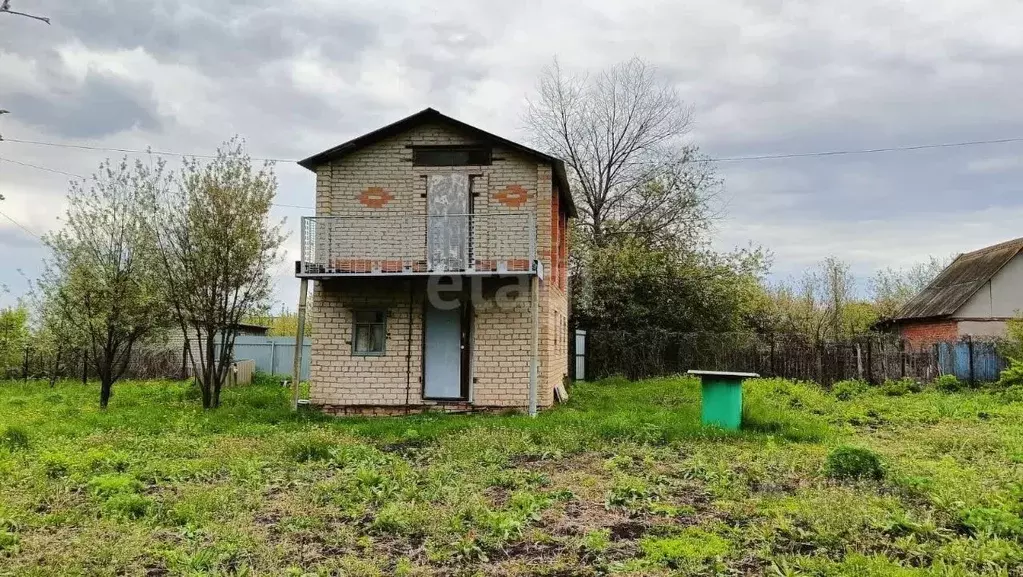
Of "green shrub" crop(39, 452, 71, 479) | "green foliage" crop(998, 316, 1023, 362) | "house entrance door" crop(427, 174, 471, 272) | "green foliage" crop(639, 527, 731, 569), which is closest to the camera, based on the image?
"green foliage" crop(639, 527, 731, 569)

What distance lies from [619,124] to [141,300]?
1897 centimetres

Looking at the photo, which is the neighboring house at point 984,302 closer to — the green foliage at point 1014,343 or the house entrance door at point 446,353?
the green foliage at point 1014,343

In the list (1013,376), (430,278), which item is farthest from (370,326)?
(1013,376)

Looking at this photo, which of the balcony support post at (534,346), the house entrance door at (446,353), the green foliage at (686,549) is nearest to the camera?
the green foliage at (686,549)

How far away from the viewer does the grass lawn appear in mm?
5250

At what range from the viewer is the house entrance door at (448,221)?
13.5 m

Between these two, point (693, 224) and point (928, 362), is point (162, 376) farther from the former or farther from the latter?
point (928, 362)

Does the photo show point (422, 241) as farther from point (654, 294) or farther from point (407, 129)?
point (654, 294)

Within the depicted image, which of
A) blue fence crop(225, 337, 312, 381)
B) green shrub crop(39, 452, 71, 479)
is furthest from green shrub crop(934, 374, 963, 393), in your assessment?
blue fence crop(225, 337, 312, 381)

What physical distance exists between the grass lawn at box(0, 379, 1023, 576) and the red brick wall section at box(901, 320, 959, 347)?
11241 mm

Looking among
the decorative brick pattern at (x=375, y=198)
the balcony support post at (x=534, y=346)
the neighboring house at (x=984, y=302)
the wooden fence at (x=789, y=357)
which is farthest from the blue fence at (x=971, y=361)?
the decorative brick pattern at (x=375, y=198)

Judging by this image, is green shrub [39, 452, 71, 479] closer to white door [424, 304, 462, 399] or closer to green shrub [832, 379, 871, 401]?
white door [424, 304, 462, 399]

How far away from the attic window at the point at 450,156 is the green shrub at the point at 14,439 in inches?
299

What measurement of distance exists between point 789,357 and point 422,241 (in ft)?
37.3
